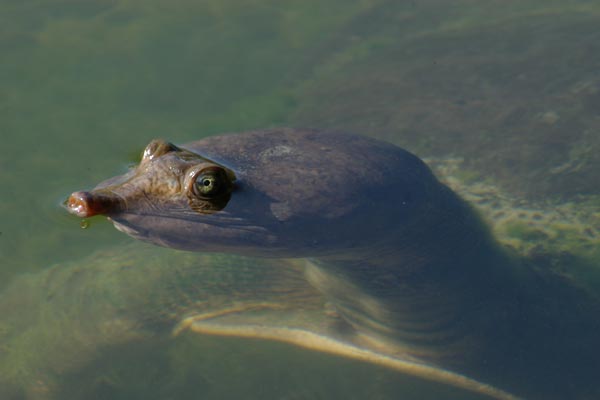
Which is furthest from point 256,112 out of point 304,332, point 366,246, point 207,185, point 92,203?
point 92,203

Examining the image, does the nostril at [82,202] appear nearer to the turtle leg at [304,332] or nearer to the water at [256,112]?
the water at [256,112]

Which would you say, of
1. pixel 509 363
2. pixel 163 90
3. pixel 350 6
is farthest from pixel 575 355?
pixel 350 6

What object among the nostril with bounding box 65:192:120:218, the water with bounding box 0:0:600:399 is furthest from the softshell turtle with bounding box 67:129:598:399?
the water with bounding box 0:0:600:399

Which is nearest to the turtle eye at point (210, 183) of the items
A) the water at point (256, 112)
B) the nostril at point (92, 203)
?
the nostril at point (92, 203)

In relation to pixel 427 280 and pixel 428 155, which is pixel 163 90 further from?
pixel 427 280

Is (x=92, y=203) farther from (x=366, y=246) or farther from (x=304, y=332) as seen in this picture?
(x=304, y=332)

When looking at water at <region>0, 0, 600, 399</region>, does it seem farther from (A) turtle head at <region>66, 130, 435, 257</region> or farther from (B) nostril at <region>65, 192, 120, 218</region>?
(B) nostril at <region>65, 192, 120, 218</region>
